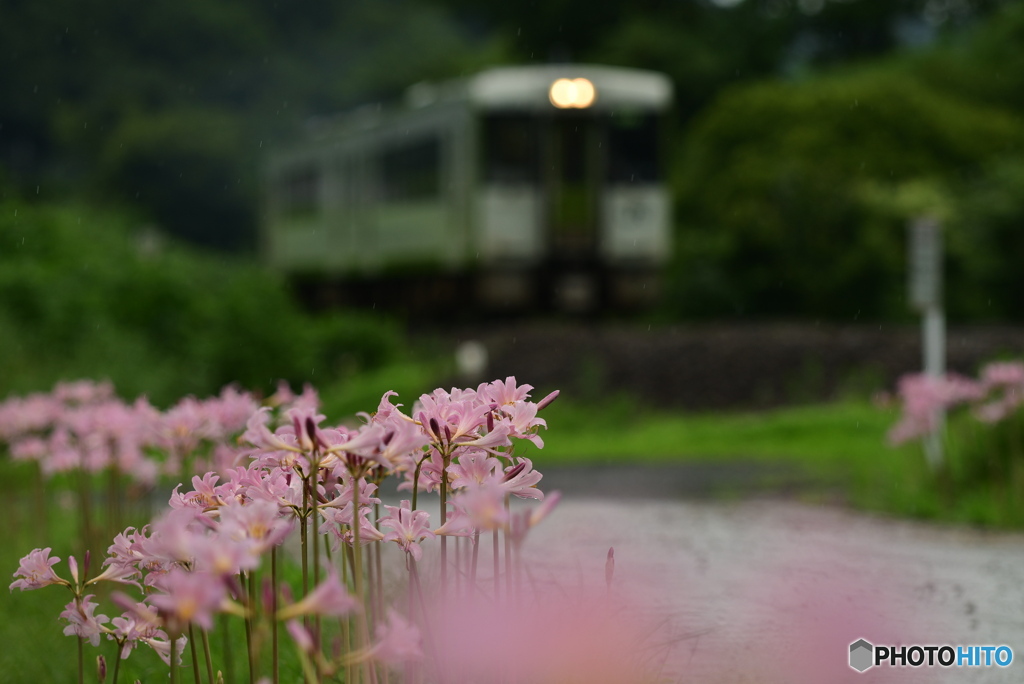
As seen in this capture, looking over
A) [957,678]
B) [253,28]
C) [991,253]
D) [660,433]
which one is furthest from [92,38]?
[957,678]

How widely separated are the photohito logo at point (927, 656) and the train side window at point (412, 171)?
613 inches

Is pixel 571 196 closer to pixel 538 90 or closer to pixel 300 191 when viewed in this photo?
pixel 538 90

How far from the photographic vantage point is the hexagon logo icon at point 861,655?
2.73m

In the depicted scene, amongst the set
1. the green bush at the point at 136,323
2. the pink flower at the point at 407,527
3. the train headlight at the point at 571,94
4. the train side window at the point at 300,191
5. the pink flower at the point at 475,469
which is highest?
the train headlight at the point at 571,94

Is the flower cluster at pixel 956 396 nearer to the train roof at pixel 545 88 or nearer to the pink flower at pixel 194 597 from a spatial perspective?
the pink flower at pixel 194 597

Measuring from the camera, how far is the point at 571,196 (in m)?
18.4

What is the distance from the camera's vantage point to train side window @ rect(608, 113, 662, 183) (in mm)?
18422

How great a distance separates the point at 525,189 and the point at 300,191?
23.9 feet

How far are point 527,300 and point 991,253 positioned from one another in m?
6.20

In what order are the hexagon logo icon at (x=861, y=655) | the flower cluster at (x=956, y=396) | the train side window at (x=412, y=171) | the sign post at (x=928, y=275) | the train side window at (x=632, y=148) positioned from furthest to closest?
the train side window at (x=412, y=171) < the train side window at (x=632, y=148) < the sign post at (x=928, y=275) < the flower cluster at (x=956, y=396) < the hexagon logo icon at (x=861, y=655)

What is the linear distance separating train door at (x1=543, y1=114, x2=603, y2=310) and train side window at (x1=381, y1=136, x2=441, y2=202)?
1.47 m

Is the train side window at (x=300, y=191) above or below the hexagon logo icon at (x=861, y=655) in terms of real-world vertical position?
above

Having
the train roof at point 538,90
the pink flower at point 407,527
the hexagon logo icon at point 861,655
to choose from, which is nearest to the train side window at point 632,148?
the train roof at point 538,90

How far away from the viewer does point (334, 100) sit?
5722cm
